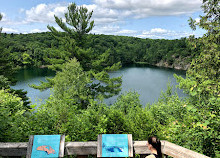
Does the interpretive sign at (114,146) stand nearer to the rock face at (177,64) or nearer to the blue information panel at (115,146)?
the blue information panel at (115,146)

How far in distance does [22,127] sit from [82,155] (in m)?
1.66

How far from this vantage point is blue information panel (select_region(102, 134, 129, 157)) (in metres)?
2.10

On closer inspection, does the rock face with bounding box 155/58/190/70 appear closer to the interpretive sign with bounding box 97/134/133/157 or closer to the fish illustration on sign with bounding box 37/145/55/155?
the interpretive sign with bounding box 97/134/133/157

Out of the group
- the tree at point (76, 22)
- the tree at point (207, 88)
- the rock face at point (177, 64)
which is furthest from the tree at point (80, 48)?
the rock face at point (177, 64)

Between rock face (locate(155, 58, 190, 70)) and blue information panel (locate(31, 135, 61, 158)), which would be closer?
blue information panel (locate(31, 135, 61, 158))

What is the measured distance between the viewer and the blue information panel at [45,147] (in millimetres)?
2078

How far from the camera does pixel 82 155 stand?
2.19 m

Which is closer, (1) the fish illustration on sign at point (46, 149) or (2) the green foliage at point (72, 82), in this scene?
(1) the fish illustration on sign at point (46, 149)

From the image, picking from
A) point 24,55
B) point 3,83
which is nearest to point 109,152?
point 3,83

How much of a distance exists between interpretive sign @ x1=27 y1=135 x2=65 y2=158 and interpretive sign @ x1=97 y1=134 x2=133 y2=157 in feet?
1.48

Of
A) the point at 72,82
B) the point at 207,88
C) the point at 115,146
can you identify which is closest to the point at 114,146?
the point at 115,146

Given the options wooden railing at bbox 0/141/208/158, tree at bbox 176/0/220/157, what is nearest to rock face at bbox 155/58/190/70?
tree at bbox 176/0/220/157

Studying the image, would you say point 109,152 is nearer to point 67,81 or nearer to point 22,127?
point 22,127

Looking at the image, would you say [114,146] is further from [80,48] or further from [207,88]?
[80,48]
